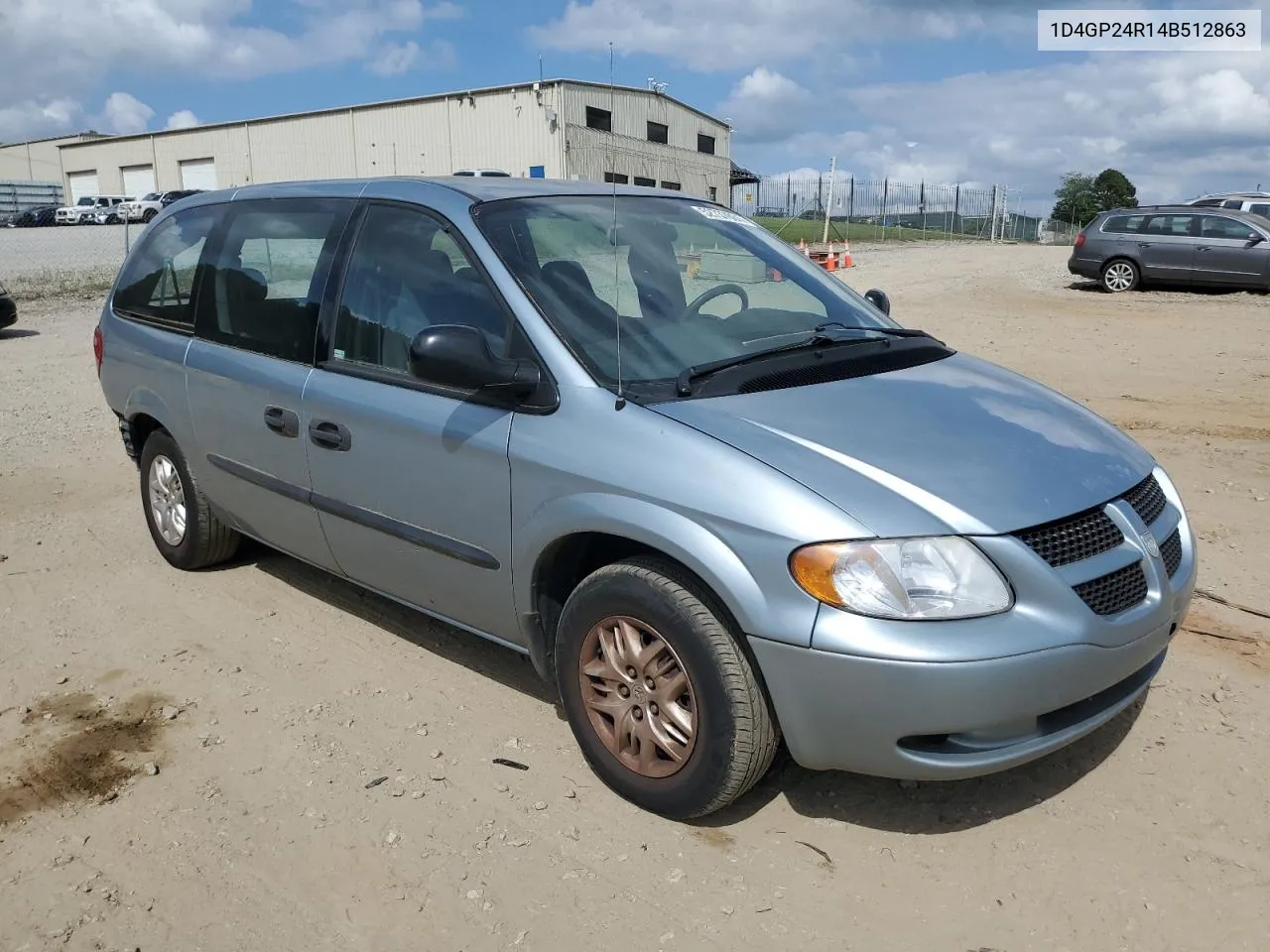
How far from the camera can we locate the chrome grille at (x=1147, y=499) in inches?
119

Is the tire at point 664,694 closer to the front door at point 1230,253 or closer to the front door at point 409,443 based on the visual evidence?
the front door at point 409,443

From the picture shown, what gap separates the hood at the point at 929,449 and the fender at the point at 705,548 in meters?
0.25

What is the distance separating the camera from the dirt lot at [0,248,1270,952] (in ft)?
8.75

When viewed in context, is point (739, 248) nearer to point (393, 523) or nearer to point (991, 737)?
point (393, 523)

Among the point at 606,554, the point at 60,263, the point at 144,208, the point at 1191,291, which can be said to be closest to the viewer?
the point at 606,554

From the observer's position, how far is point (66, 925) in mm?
2725

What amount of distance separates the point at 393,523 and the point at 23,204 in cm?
6400

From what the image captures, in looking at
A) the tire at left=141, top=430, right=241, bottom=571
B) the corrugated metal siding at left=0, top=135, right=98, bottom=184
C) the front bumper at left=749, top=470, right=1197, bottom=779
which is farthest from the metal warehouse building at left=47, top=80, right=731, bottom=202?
the front bumper at left=749, top=470, right=1197, bottom=779

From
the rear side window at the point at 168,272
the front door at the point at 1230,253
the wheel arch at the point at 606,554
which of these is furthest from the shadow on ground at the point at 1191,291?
the wheel arch at the point at 606,554

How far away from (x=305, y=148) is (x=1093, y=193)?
169 ft

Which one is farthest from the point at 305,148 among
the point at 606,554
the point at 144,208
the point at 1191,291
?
the point at 606,554

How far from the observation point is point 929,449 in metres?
2.86

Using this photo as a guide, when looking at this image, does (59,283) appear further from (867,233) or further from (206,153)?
(206,153)

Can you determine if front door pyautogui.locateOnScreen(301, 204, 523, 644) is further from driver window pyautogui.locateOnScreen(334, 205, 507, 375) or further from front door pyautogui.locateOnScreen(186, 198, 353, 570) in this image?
front door pyautogui.locateOnScreen(186, 198, 353, 570)
